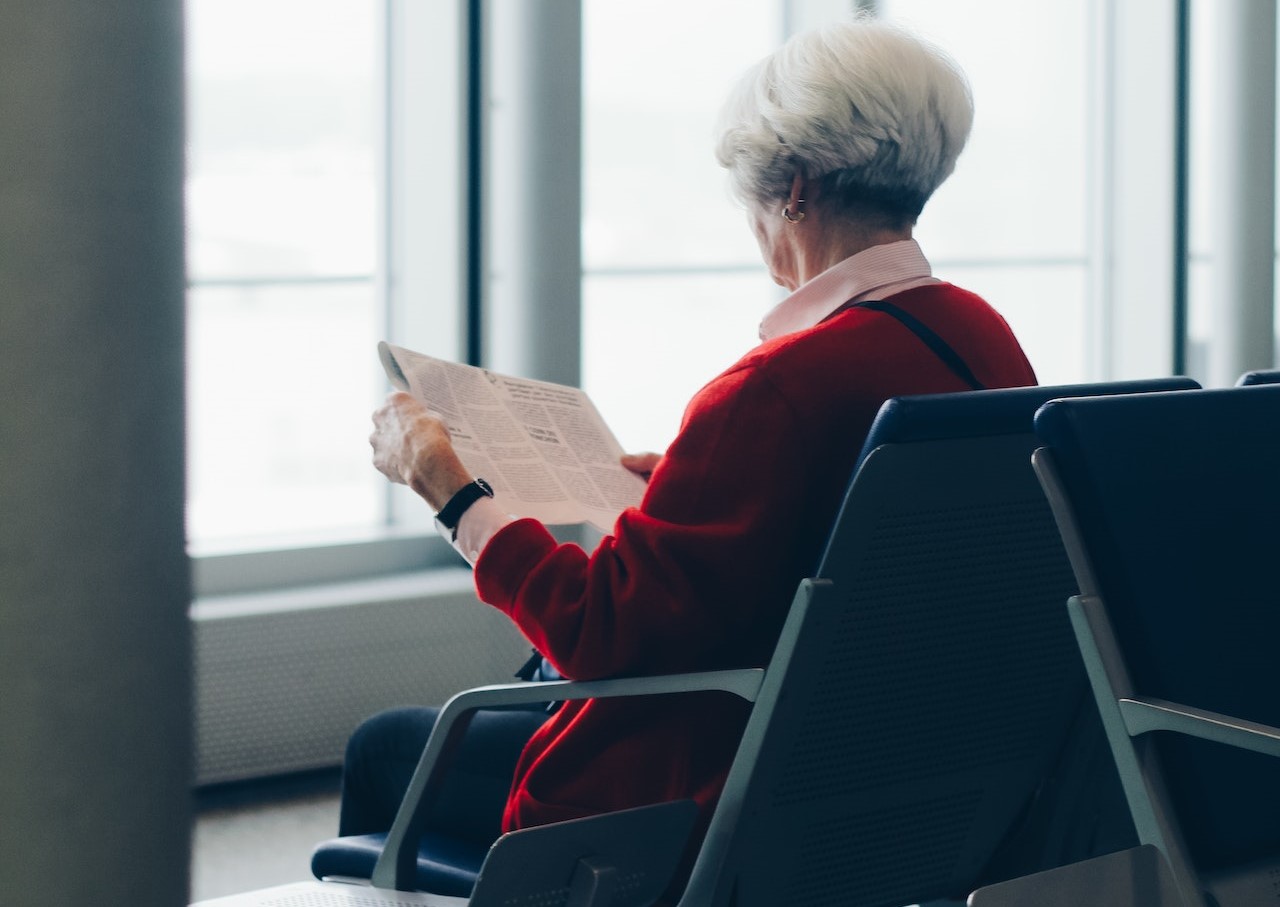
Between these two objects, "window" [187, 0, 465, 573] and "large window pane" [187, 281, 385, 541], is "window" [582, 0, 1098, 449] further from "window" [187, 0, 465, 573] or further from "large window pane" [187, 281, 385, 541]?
"large window pane" [187, 281, 385, 541]

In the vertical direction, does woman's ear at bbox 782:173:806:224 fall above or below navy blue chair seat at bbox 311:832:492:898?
above

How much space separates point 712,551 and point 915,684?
0.25m

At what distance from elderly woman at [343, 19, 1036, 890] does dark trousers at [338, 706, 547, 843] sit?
3 centimetres

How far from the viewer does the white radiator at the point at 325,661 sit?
139 inches

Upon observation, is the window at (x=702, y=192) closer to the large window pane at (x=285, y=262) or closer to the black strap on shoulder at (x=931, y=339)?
the large window pane at (x=285, y=262)

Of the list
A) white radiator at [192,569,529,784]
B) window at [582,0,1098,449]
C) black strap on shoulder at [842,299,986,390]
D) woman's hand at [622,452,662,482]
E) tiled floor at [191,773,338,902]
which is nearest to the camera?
black strap on shoulder at [842,299,986,390]

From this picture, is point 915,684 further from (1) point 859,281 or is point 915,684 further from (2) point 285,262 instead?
(2) point 285,262

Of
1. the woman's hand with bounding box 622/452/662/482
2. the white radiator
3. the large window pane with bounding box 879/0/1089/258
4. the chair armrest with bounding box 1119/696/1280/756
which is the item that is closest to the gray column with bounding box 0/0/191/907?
the chair armrest with bounding box 1119/696/1280/756

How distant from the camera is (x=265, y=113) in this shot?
3932 millimetres

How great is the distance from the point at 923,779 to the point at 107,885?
0.81 metres

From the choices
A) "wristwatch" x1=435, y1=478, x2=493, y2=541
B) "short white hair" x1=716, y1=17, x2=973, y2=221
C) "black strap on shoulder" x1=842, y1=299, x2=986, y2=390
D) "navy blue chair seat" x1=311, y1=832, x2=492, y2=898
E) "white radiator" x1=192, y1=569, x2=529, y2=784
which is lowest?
"white radiator" x1=192, y1=569, x2=529, y2=784

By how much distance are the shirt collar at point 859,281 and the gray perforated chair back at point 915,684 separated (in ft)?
0.88

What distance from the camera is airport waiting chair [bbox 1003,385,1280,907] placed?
1206mm

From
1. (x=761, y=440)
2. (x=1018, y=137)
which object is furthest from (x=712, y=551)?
(x=1018, y=137)
